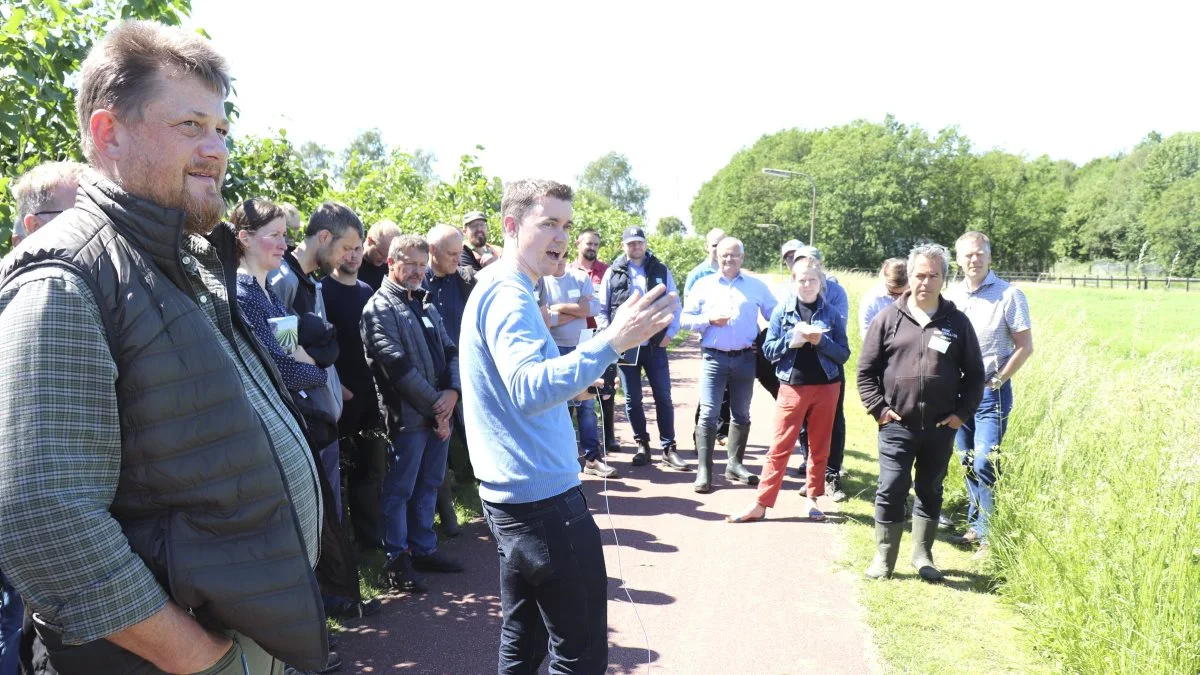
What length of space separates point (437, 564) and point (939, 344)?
139 inches

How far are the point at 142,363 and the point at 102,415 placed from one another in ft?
0.36

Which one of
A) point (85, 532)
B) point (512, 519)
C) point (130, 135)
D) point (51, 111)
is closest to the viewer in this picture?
point (85, 532)

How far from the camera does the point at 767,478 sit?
6.12 metres

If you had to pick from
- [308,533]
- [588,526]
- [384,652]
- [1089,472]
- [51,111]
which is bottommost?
[384,652]

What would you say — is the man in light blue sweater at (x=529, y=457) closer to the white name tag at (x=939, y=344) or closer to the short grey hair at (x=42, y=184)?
the short grey hair at (x=42, y=184)

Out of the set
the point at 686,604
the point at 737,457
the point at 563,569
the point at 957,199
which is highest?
the point at 957,199

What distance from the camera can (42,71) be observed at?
11.4 feet

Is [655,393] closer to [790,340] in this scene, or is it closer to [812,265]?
[790,340]

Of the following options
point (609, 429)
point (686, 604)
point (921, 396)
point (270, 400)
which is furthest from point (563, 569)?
point (609, 429)

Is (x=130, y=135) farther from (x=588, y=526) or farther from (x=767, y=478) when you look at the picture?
(x=767, y=478)

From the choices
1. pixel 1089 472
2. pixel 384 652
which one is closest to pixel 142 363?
pixel 384 652

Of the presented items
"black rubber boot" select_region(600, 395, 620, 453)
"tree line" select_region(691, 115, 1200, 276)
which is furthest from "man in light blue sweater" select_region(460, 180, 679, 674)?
"tree line" select_region(691, 115, 1200, 276)

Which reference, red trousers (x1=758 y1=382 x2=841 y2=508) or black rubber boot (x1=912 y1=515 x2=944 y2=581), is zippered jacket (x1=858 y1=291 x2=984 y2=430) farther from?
red trousers (x1=758 y1=382 x2=841 y2=508)

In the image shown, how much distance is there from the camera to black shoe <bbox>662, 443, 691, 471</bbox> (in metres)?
7.75
